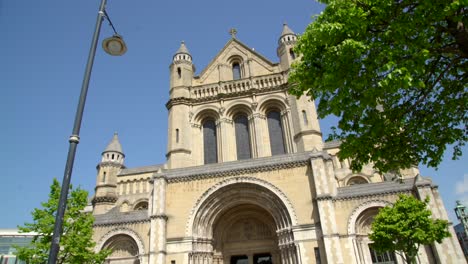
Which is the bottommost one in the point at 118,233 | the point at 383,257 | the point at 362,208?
the point at 383,257

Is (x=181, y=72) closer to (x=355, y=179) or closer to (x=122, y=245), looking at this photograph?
(x=122, y=245)

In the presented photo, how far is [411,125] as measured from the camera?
9.60 metres

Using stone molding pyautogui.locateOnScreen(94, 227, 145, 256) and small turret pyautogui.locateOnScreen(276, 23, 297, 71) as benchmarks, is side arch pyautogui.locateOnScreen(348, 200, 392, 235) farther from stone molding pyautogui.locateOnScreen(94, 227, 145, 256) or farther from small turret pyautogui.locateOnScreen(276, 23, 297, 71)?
small turret pyautogui.locateOnScreen(276, 23, 297, 71)

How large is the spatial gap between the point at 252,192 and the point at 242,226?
3538mm

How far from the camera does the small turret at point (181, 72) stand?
2884cm

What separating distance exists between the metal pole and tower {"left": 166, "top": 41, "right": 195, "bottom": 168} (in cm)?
1898

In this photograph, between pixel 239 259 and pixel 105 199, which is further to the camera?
pixel 105 199

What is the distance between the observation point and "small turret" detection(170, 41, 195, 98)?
2884cm

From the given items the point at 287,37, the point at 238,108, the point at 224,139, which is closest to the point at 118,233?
the point at 224,139

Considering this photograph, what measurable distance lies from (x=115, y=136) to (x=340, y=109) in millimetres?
37810

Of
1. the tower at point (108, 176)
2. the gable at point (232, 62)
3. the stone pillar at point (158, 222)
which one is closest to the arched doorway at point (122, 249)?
the stone pillar at point (158, 222)

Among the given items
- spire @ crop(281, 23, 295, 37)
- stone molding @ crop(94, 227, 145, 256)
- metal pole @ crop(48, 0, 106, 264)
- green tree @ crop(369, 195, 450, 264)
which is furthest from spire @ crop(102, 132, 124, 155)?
metal pole @ crop(48, 0, 106, 264)

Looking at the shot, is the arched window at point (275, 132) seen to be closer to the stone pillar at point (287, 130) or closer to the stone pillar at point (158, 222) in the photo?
the stone pillar at point (287, 130)

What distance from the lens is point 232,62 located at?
1243 inches
